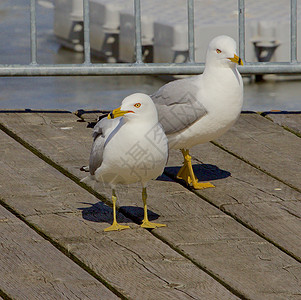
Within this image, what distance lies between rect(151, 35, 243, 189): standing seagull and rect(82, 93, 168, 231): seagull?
0.79m

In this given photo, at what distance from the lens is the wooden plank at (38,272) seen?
383 centimetres

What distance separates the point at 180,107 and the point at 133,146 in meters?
1.03

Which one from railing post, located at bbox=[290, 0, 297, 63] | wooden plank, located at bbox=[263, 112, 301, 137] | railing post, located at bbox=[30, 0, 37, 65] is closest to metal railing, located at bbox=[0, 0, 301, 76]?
railing post, located at bbox=[30, 0, 37, 65]

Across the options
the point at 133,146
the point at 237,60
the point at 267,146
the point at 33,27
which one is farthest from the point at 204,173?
the point at 33,27

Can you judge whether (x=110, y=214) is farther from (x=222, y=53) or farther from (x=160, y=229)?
(x=222, y=53)

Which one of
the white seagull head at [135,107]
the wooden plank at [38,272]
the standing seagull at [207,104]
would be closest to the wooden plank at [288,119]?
the standing seagull at [207,104]

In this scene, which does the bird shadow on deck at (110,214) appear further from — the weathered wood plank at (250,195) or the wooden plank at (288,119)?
the wooden plank at (288,119)

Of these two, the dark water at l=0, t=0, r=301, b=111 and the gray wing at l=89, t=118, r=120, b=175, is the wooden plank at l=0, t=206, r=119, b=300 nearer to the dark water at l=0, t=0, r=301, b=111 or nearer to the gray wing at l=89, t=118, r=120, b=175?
the gray wing at l=89, t=118, r=120, b=175

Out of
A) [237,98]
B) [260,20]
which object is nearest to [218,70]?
[237,98]

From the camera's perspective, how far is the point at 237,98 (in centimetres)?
537

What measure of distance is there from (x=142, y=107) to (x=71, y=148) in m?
1.64

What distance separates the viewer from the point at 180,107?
538 cm

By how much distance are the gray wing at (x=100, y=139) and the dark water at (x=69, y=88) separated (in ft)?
10.7

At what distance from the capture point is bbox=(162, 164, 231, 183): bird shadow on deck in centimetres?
555
